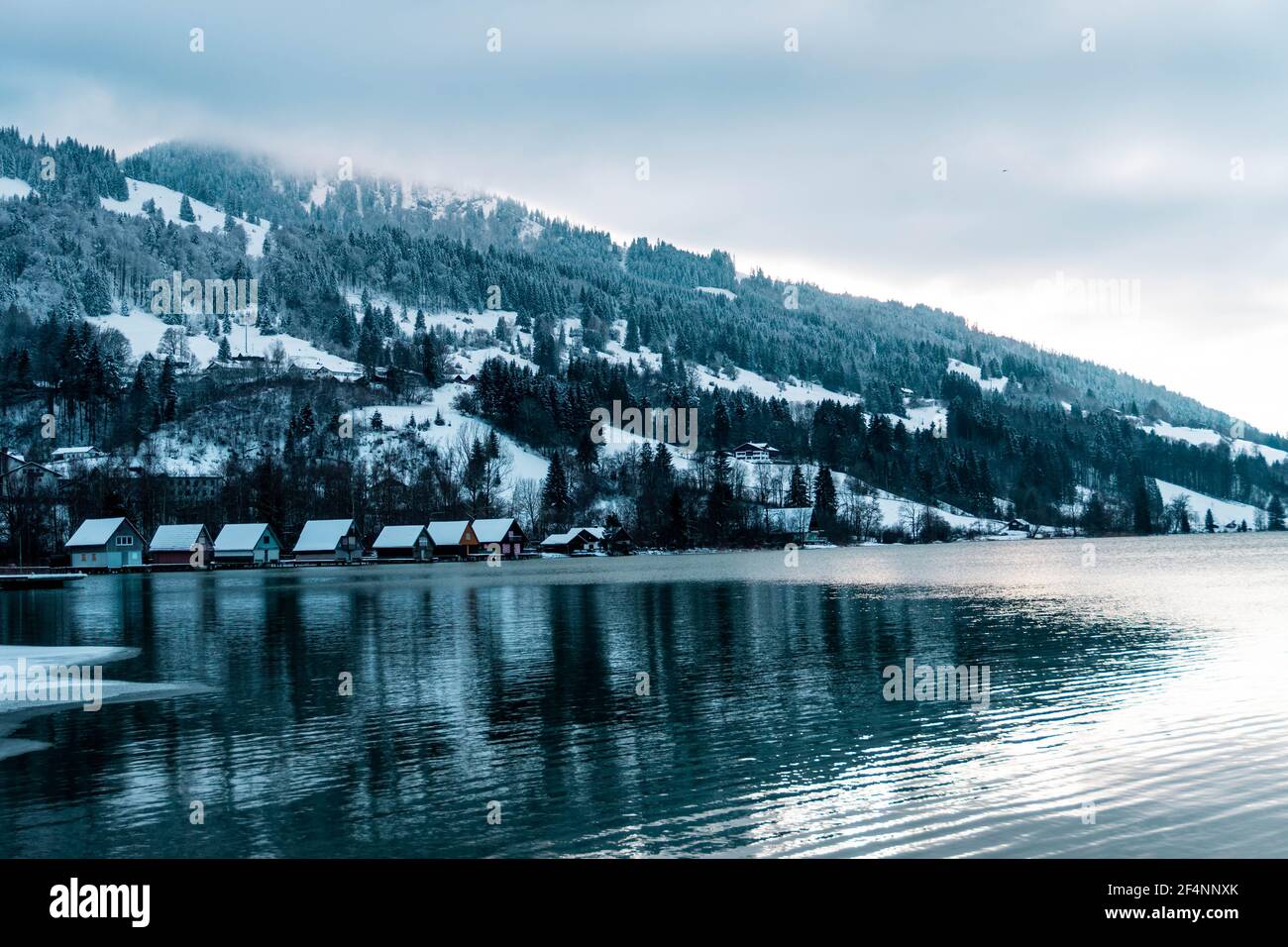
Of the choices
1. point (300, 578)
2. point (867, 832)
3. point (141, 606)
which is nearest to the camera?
point (867, 832)

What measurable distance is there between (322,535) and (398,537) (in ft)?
39.1

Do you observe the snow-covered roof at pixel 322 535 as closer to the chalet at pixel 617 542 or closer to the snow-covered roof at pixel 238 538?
the snow-covered roof at pixel 238 538

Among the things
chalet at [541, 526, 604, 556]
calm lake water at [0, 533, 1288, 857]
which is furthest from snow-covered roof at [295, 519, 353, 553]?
calm lake water at [0, 533, 1288, 857]

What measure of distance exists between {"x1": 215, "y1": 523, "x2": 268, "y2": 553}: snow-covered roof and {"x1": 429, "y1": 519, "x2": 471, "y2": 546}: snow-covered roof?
2671 cm

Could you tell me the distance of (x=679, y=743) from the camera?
2333cm

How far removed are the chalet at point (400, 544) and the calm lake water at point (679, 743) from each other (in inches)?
4482

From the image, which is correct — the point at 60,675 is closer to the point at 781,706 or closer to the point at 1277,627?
the point at 781,706

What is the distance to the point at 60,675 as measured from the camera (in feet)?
113

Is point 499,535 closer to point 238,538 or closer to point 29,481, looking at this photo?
point 238,538

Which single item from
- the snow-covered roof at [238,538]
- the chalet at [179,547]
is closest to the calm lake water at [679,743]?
the chalet at [179,547]

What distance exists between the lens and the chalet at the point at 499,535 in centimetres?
16962

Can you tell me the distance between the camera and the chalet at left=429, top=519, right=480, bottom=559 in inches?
6658

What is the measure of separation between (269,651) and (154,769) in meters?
21.1
